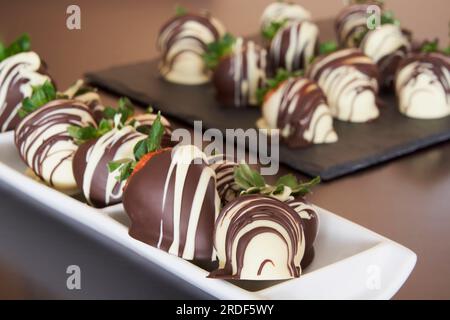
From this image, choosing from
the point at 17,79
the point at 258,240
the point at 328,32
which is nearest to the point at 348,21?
the point at 328,32

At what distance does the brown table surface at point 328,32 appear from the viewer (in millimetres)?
1008

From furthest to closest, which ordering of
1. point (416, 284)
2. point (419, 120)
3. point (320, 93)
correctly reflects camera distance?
point (419, 120) → point (320, 93) → point (416, 284)

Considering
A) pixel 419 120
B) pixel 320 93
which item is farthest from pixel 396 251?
pixel 419 120

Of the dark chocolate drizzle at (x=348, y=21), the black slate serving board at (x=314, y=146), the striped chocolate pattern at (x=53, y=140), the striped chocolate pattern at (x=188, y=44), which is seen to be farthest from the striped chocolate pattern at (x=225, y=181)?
the dark chocolate drizzle at (x=348, y=21)

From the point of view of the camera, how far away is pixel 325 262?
935 millimetres

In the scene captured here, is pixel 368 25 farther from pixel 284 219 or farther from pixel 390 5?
pixel 284 219

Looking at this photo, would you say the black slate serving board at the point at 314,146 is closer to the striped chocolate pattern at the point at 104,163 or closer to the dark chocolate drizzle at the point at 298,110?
the dark chocolate drizzle at the point at 298,110

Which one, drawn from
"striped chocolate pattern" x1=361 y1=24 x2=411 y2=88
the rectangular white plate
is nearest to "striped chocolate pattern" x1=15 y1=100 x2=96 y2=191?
the rectangular white plate

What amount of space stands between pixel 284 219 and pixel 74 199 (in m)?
0.26

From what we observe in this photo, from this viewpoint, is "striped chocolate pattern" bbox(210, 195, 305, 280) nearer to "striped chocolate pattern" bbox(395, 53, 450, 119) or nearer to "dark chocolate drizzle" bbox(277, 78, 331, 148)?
"dark chocolate drizzle" bbox(277, 78, 331, 148)

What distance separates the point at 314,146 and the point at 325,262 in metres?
0.44

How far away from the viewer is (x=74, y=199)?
1011 millimetres

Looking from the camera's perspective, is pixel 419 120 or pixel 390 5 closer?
pixel 419 120
